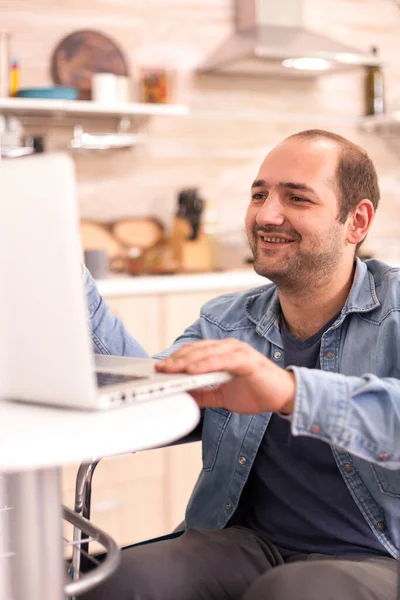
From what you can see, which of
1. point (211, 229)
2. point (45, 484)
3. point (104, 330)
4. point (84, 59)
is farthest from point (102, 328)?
point (84, 59)

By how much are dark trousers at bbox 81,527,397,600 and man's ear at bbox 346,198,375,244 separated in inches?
23.9

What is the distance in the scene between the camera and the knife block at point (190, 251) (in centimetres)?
354

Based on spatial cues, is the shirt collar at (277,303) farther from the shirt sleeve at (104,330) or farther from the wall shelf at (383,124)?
the wall shelf at (383,124)

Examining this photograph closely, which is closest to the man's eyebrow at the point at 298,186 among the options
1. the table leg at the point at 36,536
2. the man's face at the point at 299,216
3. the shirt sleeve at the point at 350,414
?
the man's face at the point at 299,216

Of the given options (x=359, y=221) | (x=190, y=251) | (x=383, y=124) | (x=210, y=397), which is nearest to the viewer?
(x=210, y=397)

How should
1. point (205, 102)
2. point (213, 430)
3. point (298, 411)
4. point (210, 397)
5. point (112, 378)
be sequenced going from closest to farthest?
point (112, 378) → point (298, 411) → point (210, 397) → point (213, 430) → point (205, 102)

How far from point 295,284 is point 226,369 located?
0.50m

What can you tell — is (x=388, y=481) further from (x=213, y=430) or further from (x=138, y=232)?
(x=138, y=232)

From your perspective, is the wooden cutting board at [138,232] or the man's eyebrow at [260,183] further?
the wooden cutting board at [138,232]

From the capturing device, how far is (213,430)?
158cm

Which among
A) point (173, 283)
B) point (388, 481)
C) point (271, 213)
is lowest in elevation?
point (388, 481)

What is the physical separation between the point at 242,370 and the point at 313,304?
505 mm

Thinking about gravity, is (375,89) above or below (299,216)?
above

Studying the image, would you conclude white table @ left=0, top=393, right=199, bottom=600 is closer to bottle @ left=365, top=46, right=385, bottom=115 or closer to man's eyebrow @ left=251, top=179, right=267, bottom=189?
man's eyebrow @ left=251, top=179, right=267, bottom=189
